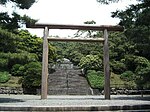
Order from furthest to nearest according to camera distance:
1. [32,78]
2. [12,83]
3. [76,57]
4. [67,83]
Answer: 1. [76,57]
2. [67,83]
3. [12,83]
4. [32,78]

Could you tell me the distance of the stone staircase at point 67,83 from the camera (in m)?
27.7

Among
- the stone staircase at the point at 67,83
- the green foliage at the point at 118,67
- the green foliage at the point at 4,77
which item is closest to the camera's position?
Answer: the stone staircase at the point at 67,83

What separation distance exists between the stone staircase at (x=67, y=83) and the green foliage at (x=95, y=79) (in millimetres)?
632

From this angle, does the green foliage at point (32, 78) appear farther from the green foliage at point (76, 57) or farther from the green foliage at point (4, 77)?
the green foliage at point (76, 57)

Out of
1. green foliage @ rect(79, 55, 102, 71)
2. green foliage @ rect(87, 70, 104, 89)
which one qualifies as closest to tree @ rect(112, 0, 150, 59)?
green foliage @ rect(87, 70, 104, 89)

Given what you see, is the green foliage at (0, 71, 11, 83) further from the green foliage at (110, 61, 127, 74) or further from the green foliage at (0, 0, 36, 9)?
the green foliage at (0, 0, 36, 9)

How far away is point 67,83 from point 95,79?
10.6 ft

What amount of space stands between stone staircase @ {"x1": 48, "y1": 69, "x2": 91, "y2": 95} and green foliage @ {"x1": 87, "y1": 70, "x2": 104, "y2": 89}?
0.63 m

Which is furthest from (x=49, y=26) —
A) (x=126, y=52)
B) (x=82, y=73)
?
(x=126, y=52)

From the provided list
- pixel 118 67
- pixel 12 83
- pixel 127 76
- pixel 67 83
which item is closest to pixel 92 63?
pixel 118 67

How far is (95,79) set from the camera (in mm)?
30156

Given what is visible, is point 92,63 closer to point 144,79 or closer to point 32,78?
point 32,78

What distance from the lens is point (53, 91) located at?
2778cm

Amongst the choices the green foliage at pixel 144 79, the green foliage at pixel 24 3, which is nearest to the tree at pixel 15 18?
the green foliage at pixel 24 3
